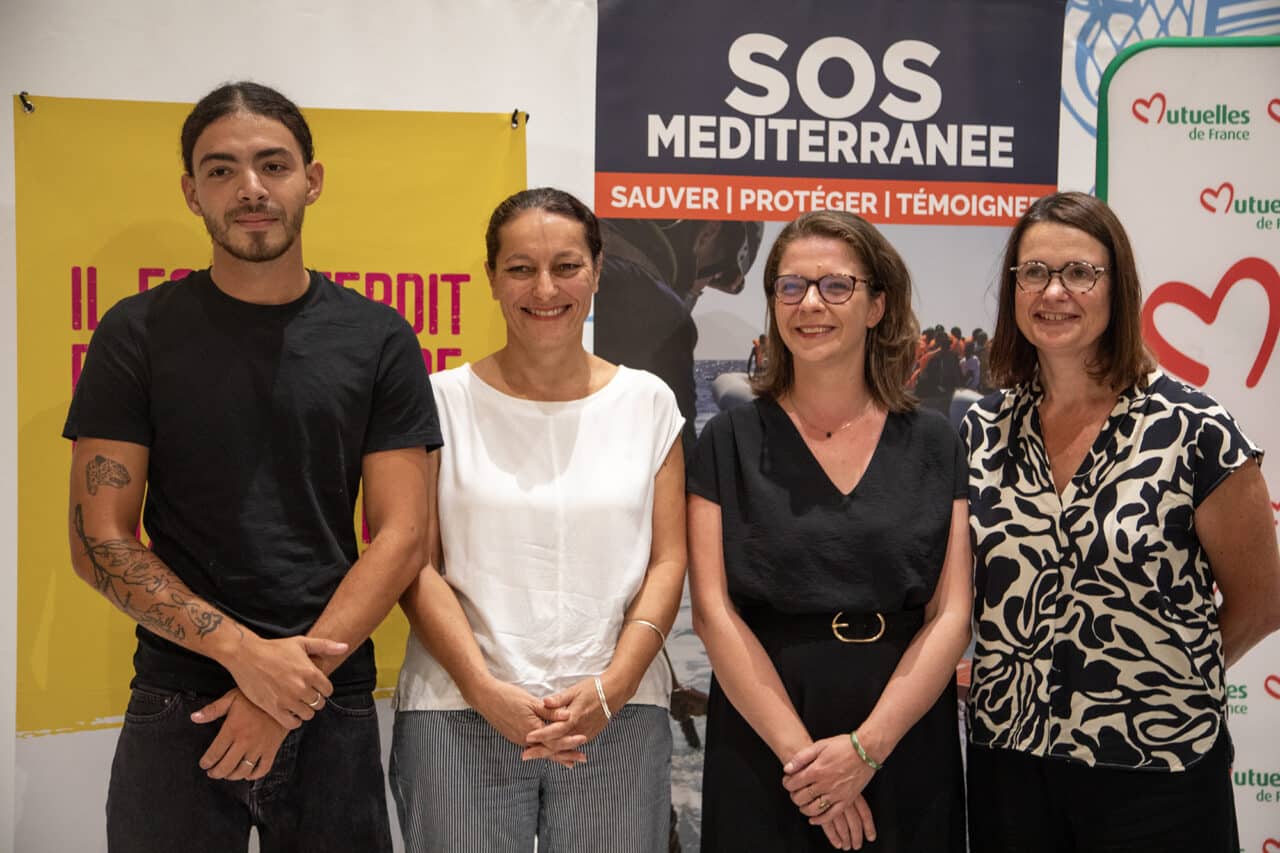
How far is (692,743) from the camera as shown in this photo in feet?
10.3

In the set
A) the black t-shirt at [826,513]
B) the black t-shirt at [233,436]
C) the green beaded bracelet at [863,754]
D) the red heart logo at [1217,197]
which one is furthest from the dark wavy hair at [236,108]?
the red heart logo at [1217,197]

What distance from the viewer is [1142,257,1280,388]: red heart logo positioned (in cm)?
312

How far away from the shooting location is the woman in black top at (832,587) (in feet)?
7.14

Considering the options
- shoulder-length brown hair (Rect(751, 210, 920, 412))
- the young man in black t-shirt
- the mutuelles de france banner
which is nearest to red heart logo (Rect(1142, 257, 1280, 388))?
the mutuelles de france banner

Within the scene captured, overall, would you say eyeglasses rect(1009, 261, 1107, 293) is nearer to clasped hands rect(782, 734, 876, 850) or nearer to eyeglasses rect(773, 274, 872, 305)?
eyeglasses rect(773, 274, 872, 305)

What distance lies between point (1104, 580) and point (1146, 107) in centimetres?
164

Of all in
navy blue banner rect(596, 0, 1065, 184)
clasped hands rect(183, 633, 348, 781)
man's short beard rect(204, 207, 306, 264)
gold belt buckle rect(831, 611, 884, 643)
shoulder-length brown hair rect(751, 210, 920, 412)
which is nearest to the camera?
clasped hands rect(183, 633, 348, 781)

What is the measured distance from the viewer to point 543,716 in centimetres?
216

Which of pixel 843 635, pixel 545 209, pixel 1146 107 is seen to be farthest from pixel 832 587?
pixel 1146 107

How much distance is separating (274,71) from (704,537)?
5.66 ft

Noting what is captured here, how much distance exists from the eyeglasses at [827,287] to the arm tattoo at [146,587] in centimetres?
129

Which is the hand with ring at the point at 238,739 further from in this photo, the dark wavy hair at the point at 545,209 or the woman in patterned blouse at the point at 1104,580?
the woman in patterned blouse at the point at 1104,580

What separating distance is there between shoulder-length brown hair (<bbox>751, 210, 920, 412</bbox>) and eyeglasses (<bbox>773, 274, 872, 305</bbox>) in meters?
0.07

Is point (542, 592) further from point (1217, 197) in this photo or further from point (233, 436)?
point (1217, 197)
